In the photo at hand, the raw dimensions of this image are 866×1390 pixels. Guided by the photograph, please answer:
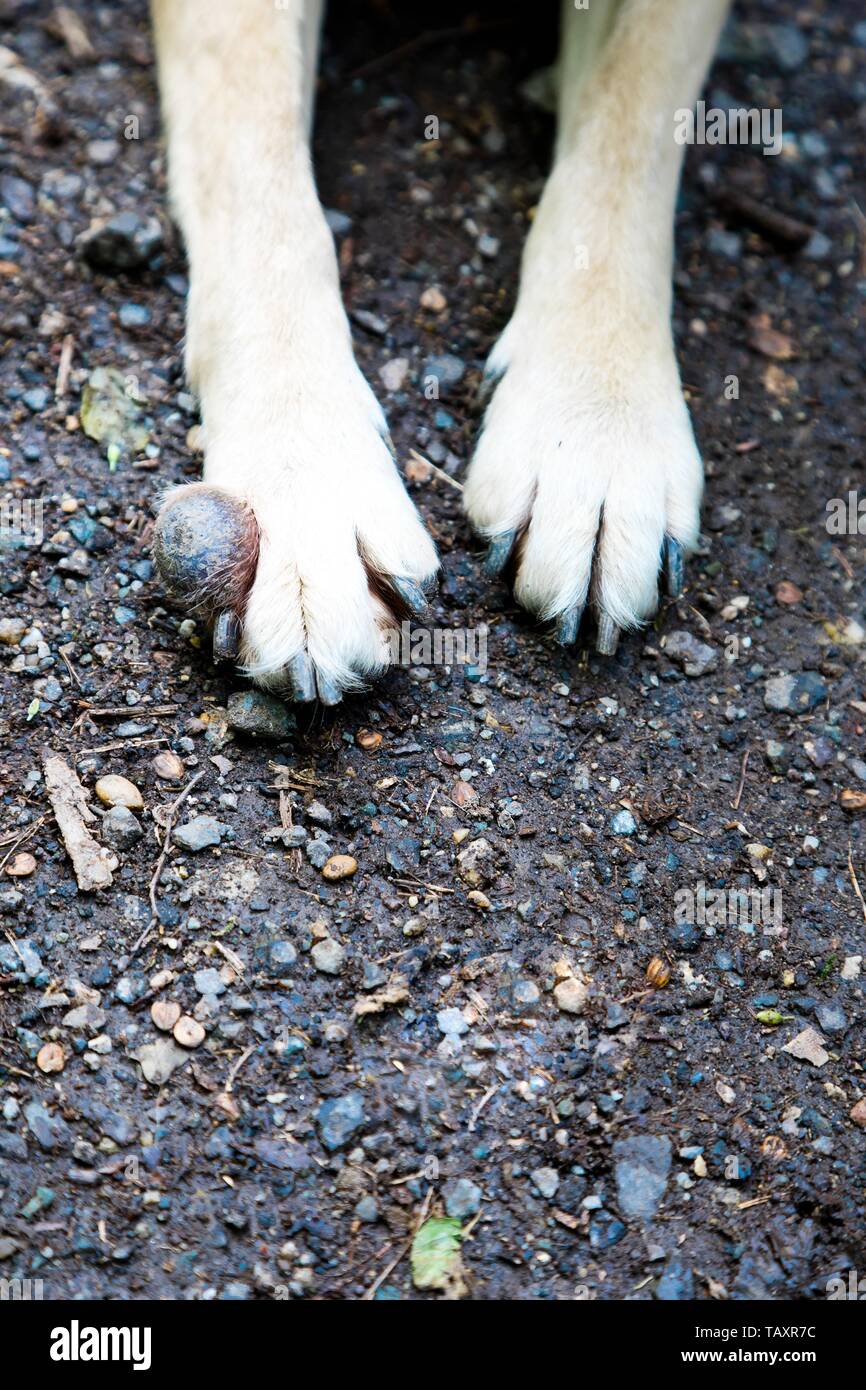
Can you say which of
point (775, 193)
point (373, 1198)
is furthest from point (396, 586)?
point (775, 193)

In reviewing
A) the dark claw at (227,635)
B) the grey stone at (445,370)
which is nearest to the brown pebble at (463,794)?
the dark claw at (227,635)

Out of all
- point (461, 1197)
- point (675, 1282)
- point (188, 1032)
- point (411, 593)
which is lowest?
point (675, 1282)

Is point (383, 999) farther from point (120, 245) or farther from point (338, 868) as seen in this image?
point (120, 245)

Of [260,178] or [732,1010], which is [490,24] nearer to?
[260,178]

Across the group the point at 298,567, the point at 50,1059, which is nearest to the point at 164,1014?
the point at 50,1059

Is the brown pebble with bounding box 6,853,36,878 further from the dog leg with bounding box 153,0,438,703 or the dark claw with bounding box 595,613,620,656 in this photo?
the dark claw with bounding box 595,613,620,656

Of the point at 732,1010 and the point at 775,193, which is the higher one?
the point at 775,193

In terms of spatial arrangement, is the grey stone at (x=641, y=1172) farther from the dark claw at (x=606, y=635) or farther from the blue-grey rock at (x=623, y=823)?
the dark claw at (x=606, y=635)
